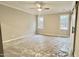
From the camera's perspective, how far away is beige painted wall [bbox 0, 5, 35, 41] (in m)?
1.45

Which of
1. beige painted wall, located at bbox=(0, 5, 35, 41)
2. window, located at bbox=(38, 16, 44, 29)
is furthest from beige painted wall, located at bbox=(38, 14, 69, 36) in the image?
beige painted wall, located at bbox=(0, 5, 35, 41)

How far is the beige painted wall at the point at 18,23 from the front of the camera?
1448 millimetres

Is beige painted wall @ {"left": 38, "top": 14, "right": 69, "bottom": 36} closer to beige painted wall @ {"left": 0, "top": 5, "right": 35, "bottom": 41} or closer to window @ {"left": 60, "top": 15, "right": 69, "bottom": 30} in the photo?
window @ {"left": 60, "top": 15, "right": 69, "bottom": 30}

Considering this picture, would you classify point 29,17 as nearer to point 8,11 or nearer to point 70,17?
point 8,11

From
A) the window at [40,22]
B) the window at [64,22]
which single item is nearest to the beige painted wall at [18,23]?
the window at [40,22]

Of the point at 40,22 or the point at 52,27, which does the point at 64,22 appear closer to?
the point at 52,27

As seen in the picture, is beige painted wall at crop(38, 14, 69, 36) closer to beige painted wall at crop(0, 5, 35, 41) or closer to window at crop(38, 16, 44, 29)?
window at crop(38, 16, 44, 29)

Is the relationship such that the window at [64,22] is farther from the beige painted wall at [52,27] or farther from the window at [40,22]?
the window at [40,22]

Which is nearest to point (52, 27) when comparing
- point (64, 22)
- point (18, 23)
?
point (64, 22)

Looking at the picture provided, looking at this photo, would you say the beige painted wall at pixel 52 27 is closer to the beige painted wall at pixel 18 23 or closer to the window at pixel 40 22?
the window at pixel 40 22

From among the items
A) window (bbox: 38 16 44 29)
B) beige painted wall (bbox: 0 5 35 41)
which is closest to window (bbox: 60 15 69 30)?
window (bbox: 38 16 44 29)

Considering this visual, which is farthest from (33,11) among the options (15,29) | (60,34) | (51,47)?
(51,47)

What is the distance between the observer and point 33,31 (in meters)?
1.51

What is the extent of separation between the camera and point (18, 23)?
5.05 ft
